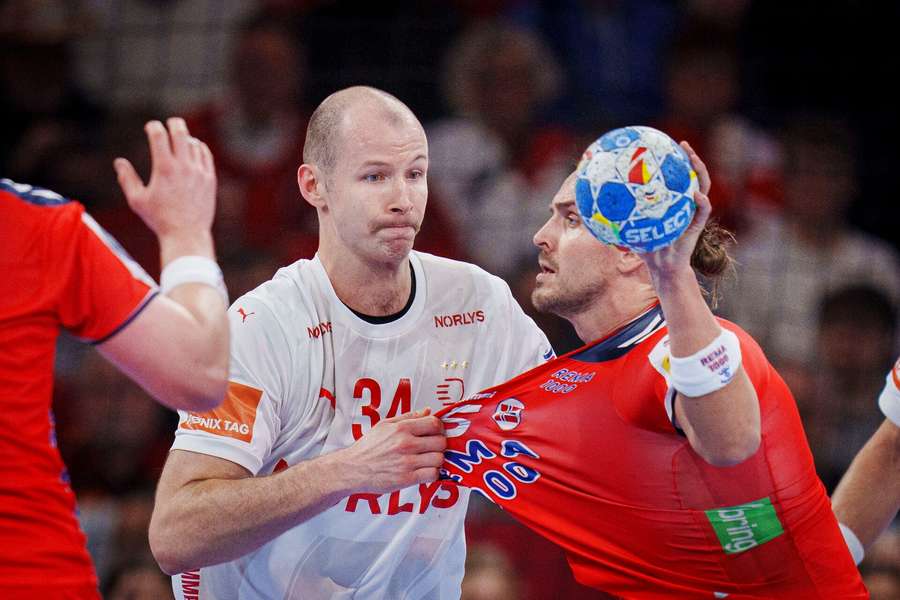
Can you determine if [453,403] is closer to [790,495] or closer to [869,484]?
[790,495]

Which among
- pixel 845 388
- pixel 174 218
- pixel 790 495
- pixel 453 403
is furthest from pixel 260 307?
pixel 845 388

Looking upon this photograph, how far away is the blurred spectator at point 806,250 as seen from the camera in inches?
264

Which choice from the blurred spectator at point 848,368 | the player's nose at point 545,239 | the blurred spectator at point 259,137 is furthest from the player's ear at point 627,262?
the blurred spectator at point 259,137

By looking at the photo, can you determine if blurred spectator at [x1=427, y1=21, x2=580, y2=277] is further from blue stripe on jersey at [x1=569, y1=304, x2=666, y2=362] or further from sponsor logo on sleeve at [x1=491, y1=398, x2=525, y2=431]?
blue stripe on jersey at [x1=569, y1=304, x2=666, y2=362]

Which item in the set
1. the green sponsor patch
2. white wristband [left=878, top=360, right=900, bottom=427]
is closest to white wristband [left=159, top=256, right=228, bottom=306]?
the green sponsor patch

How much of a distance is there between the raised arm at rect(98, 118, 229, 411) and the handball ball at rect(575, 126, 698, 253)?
0.88 metres

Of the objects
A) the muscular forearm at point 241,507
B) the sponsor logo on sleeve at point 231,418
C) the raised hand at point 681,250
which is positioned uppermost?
the raised hand at point 681,250

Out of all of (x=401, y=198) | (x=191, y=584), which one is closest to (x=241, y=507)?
(x=191, y=584)

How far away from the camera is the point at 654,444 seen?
3188mm

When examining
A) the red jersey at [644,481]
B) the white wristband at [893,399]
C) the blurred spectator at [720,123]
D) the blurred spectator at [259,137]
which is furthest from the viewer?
the blurred spectator at [259,137]

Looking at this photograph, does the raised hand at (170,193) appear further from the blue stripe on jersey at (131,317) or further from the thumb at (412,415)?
the thumb at (412,415)

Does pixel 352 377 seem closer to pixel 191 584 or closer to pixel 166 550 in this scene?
pixel 166 550

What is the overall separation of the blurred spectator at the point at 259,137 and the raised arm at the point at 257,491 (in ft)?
12.3

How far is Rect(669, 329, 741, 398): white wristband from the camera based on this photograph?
9.02 ft
